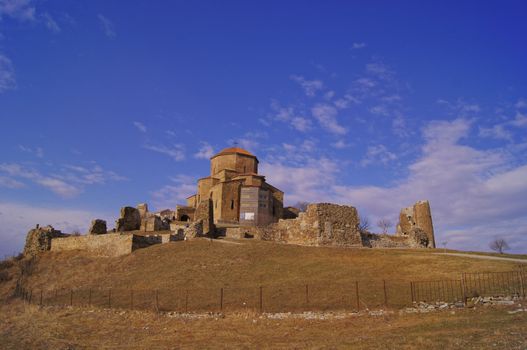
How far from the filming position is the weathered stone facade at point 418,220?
49.5m

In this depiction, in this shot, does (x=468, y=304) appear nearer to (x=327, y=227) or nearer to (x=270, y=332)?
(x=270, y=332)

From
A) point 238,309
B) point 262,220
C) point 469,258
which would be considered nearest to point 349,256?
point 469,258

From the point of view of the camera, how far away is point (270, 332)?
646 inches

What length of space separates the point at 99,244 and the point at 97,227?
25.4ft

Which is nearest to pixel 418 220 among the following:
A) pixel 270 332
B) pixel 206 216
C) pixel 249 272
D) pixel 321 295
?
pixel 206 216

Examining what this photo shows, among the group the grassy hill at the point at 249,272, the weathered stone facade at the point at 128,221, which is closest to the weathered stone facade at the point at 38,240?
the grassy hill at the point at 249,272

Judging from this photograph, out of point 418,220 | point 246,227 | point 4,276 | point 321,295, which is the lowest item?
point 321,295

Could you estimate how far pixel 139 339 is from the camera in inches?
643

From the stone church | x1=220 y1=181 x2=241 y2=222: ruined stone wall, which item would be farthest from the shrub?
x1=220 y1=181 x2=241 y2=222: ruined stone wall

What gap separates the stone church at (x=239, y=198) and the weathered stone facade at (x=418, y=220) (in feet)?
50.5

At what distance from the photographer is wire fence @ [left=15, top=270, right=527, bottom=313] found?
19.9 metres

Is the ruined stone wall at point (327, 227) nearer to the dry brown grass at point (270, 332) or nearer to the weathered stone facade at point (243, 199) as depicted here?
the weathered stone facade at point (243, 199)

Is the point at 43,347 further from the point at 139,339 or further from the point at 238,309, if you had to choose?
the point at 238,309

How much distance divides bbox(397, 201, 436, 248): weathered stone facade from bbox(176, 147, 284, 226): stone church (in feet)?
50.5
